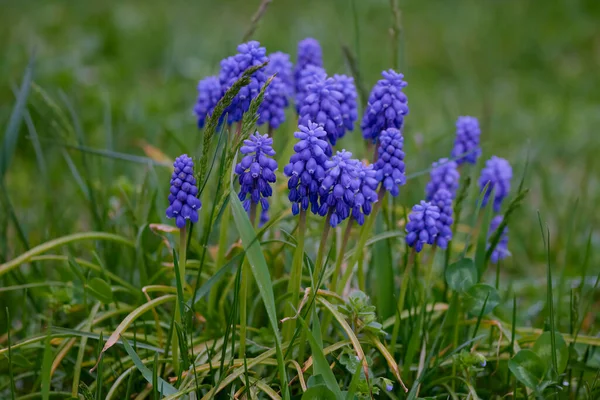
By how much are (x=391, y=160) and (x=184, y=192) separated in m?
0.72

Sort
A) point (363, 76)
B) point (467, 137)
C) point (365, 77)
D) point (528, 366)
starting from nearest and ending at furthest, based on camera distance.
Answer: point (528, 366) < point (467, 137) < point (363, 76) < point (365, 77)

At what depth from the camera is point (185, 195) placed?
7.36 ft

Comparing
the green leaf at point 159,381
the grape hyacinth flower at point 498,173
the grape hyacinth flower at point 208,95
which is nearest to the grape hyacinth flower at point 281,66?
the grape hyacinth flower at point 208,95

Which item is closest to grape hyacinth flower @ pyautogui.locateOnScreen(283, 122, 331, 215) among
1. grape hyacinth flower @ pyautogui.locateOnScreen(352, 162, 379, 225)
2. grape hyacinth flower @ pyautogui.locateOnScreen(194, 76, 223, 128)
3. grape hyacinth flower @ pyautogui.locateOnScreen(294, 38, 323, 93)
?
grape hyacinth flower @ pyautogui.locateOnScreen(352, 162, 379, 225)

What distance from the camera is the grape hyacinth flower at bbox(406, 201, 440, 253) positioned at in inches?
95.0

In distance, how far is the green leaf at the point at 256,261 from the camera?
213cm

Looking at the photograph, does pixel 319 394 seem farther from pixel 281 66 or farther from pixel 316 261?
pixel 281 66

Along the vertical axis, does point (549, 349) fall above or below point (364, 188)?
below

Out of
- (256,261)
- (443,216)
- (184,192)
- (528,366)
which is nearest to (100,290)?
(184,192)

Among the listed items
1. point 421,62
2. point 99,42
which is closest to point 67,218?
point 99,42

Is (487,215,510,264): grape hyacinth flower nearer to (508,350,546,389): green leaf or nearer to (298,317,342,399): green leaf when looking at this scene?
(508,350,546,389): green leaf

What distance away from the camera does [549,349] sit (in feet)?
8.32

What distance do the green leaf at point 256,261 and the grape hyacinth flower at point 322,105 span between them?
450mm

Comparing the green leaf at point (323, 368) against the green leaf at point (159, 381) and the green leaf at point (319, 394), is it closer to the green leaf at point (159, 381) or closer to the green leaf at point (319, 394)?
the green leaf at point (319, 394)
